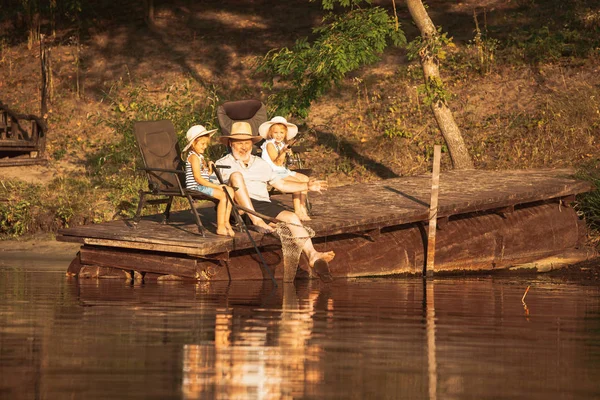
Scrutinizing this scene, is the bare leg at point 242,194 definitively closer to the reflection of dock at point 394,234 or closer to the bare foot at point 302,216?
the reflection of dock at point 394,234

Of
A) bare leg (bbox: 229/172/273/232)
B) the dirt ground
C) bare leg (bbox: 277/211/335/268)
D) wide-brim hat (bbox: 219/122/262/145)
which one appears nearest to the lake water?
bare leg (bbox: 277/211/335/268)

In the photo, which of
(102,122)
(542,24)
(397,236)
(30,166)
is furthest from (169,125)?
(542,24)

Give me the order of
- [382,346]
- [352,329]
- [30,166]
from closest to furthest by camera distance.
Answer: [382,346] → [352,329] → [30,166]

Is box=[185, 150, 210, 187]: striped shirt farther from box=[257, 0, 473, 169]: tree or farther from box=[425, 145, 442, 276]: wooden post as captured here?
box=[257, 0, 473, 169]: tree

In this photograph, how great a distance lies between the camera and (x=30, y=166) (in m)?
22.4

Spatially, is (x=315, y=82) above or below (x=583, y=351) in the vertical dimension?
above

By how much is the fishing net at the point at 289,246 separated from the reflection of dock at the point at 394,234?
11cm

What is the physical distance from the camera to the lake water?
778 cm

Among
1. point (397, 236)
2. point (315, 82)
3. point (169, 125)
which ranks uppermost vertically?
point (315, 82)

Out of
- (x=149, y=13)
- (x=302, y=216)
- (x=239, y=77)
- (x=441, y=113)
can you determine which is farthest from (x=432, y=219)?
(x=149, y=13)

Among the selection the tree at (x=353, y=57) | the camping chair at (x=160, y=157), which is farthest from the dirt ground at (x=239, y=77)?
the camping chair at (x=160, y=157)

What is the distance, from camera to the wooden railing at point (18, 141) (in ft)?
69.6

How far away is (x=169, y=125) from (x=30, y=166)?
7.83 m

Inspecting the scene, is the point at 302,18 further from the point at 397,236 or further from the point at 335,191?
the point at 397,236
